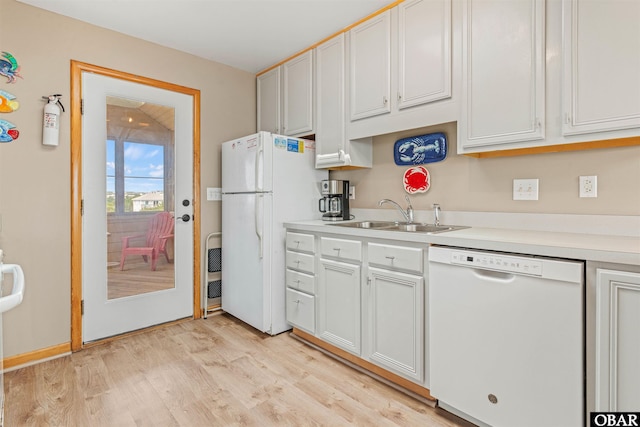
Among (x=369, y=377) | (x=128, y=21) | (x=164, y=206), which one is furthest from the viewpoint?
(x=164, y=206)

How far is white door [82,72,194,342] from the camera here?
8.46 ft

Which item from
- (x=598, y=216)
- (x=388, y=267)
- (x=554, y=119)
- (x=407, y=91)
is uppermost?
(x=407, y=91)

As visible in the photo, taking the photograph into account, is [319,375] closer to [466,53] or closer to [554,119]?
[554,119]

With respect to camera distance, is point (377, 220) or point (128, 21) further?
point (377, 220)

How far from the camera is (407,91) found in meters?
2.20

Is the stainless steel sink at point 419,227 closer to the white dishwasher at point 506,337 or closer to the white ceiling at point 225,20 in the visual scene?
the white dishwasher at point 506,337

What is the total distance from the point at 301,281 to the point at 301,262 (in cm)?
15

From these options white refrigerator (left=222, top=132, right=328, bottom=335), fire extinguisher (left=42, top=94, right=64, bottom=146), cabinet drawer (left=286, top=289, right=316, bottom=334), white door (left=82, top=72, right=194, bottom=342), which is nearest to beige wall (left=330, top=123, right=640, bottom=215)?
white refrigerator (left=222, top=132, right=328, bottom=335)

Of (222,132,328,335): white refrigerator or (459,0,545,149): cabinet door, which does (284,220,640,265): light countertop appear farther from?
(222,132,328,335): white refrigerator

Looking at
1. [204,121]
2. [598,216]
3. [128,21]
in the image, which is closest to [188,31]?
[128,21]

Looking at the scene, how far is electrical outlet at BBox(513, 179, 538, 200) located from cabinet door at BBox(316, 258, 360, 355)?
3.49 feet

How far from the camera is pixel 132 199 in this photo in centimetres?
278

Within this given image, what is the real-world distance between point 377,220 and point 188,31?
2.17 m

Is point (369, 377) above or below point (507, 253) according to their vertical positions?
below
